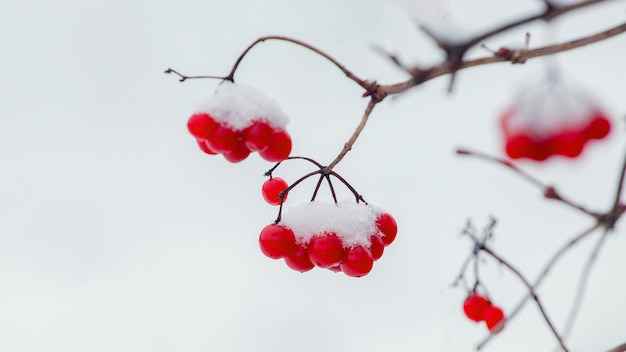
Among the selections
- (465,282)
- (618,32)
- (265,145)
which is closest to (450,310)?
(465,282)

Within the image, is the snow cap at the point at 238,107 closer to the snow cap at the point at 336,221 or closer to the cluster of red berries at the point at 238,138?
the cluster of red berries at the point at 238,138

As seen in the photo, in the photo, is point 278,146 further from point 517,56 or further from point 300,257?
point 517,56

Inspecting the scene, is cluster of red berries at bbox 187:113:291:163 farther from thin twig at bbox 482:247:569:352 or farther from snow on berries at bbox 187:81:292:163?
thin twig at bbox 482:247:569:352

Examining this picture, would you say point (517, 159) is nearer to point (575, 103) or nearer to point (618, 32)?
point (575, 103)

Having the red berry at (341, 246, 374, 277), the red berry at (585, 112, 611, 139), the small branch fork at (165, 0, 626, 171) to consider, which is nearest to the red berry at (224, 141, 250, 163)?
the small branch fork at (165, 0, 626, 171)

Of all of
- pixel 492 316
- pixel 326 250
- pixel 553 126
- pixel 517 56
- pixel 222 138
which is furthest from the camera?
pixel 492 316

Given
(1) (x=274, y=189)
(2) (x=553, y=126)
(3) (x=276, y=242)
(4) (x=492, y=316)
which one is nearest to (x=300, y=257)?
(3) (x=276, y=242)
